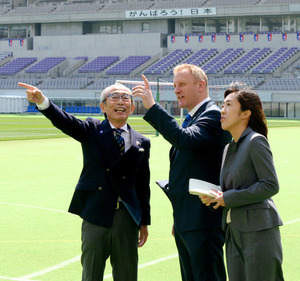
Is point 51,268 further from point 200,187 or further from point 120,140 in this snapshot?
point 200,187

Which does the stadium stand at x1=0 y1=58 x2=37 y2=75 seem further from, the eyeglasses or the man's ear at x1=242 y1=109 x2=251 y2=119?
the man's ear at x1=242 y1=109 x2=251 y2=119

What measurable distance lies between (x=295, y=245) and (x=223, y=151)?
3797 millimetres

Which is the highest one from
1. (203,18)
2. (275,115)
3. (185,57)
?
(203,18)

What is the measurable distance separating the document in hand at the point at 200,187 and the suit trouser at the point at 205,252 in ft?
1.59

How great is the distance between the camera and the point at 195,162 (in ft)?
17.1

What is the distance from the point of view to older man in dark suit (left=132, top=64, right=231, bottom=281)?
511 centimetres

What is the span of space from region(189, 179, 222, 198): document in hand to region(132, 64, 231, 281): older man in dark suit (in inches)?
12.6

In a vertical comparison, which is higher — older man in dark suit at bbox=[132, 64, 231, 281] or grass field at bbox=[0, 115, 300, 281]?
older man in dark suit at bbox=[132, 64, 231, 281]

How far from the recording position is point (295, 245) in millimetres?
8594

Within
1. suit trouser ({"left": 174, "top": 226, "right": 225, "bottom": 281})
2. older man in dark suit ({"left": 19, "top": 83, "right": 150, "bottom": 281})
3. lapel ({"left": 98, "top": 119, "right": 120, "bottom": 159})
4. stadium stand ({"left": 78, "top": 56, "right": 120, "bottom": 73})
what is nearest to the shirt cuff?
older man in dark suit ({"left": 19, "top": 83, "right": 150, "bottom": 281})

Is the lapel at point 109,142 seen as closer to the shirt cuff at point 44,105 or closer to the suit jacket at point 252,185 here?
the shirt cuff at point 44,105

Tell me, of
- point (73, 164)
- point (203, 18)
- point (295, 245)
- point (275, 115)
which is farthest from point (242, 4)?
point (295, 245)

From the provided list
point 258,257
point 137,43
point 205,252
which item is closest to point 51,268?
point 205,252

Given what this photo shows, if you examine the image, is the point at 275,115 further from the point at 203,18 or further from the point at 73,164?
the point at 73,164
